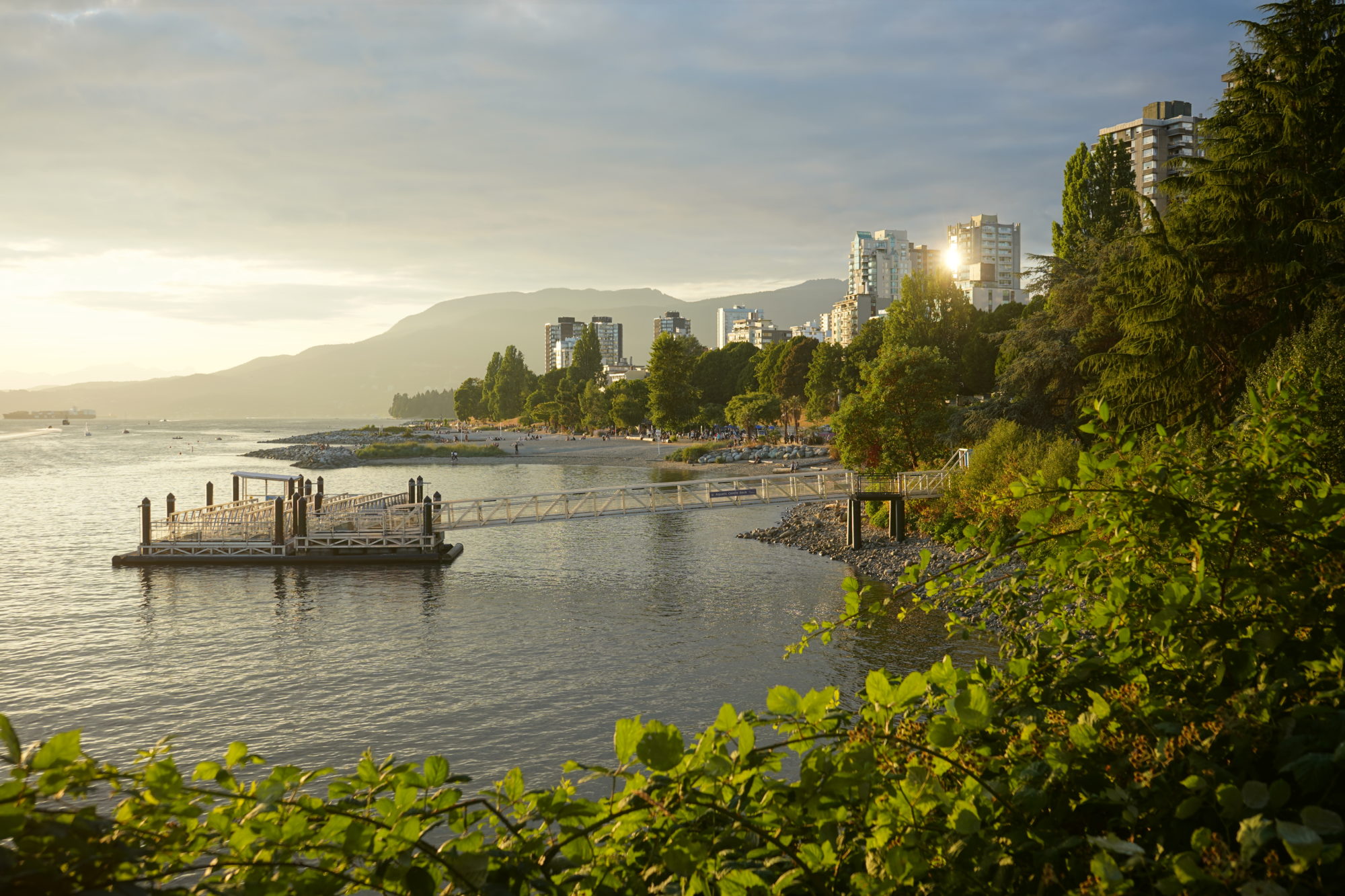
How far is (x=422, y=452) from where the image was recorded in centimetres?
10862

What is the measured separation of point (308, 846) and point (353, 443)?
149787 millimetres

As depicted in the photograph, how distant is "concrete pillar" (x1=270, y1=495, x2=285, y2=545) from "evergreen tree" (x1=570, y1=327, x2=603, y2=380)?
11453cm

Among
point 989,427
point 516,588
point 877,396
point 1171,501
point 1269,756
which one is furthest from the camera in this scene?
point 877,396

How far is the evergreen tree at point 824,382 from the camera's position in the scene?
9212cm

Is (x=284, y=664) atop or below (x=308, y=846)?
below

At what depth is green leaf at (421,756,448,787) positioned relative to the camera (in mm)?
2438

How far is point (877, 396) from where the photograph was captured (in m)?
41.3

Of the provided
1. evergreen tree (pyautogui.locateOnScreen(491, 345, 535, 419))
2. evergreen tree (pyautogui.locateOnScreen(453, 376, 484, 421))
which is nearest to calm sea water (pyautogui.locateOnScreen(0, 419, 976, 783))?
evergreen tree (pyautogui.locateOnScreen(491, 345, 535, 419))

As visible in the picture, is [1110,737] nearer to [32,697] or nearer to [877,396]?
[32,697]

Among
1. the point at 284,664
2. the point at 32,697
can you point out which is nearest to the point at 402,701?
the point at 284,664

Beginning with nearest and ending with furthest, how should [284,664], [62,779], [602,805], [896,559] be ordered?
[62,779] < [602,805] < [284,664] < [896,559]

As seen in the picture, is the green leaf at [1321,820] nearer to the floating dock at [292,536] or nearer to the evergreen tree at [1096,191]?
the floating dock at [292,536]

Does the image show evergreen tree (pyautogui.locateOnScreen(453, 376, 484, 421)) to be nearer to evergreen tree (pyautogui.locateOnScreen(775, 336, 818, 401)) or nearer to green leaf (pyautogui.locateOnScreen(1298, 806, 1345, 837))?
evergreen tree (pyautogui.locateOnScreen(775, 336, 818, 401))

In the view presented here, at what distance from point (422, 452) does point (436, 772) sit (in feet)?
364
